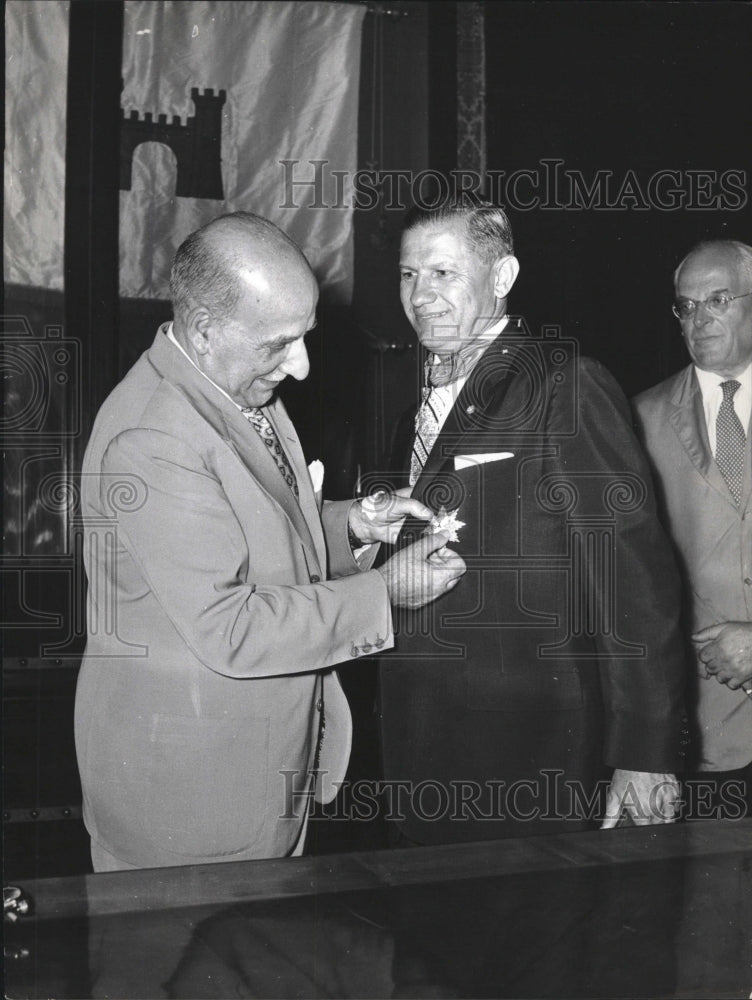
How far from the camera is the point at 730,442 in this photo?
1886 millimetres

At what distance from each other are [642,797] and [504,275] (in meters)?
0.87

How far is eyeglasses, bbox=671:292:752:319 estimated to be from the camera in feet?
6.12

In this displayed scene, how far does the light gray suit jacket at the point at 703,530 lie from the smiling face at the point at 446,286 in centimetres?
32

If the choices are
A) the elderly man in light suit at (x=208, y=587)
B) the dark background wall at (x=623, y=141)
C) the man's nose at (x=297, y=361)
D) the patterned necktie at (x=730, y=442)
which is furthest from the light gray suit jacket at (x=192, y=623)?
the patterned necktie at (x=730, y=442)

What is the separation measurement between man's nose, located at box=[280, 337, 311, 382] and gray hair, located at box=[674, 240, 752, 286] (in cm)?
70

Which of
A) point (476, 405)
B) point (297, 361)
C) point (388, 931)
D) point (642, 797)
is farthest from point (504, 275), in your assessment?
point (388, 931)

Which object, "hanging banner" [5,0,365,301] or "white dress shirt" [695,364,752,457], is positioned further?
"white dress shirt" [695,364,752,457]

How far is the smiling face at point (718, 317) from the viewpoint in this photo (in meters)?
1.88

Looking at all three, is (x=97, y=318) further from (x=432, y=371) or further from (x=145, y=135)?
(x=432, y=371)

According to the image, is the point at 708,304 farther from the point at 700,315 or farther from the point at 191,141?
the point at 191,141

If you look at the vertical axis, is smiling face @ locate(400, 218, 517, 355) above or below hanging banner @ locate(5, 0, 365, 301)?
below

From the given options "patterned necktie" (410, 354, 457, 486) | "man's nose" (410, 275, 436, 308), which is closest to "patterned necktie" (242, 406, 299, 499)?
"patterned necktie" (410, 354, 457, 486)

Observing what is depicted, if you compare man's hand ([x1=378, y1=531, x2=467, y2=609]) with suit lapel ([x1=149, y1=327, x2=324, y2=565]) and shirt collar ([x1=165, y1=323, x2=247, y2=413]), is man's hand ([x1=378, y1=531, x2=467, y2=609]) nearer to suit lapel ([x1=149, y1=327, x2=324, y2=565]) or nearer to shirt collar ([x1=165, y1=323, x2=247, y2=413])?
suit lapel ([x1=149, y1=327, x2=324, y2=565])

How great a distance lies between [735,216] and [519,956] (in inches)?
50.6
